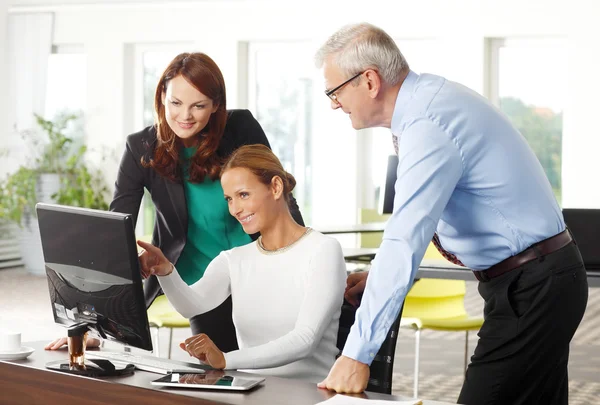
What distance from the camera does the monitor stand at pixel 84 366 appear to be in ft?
6.59

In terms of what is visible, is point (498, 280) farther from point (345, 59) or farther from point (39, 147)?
point (39, 147)

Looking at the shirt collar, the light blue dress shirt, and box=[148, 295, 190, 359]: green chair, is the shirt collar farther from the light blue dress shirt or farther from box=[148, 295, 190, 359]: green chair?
box=[148, 295, 190, 359]: green chair

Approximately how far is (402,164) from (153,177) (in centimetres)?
116

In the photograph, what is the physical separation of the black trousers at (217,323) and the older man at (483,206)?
884 mm

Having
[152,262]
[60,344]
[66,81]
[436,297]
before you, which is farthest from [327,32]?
[60,344]

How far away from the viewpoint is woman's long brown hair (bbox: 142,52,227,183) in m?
2.65

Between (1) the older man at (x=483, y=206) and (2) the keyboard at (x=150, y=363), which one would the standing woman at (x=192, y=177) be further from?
(1) the older man at (x=483, y=206)

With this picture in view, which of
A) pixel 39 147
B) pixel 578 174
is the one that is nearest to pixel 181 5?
pixel 39 147

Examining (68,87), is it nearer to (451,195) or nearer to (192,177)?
(192,177)

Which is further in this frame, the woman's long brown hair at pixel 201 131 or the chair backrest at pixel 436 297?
the chair backrest at pixel 436 297

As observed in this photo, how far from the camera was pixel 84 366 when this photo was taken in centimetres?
206

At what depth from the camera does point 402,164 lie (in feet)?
6.35

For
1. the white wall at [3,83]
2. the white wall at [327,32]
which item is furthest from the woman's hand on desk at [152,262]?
the white wall at [3,83]

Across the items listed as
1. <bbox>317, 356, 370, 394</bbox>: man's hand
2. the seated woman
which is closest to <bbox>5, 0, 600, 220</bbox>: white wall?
the seated woman
